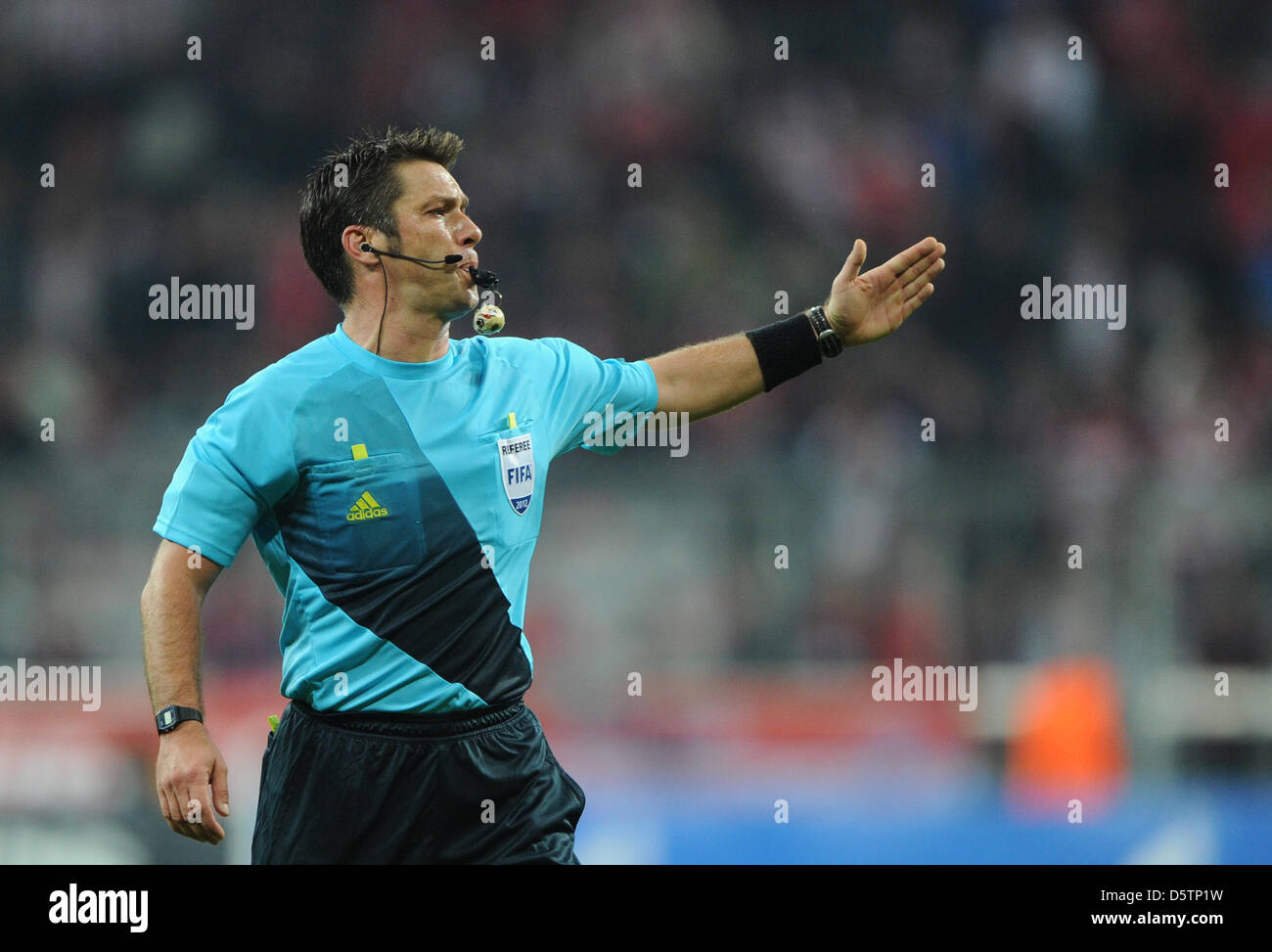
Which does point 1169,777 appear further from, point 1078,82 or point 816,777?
point 1078,82

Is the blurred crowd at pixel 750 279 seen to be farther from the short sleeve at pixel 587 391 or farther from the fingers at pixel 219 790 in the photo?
the fingers at pixel 219 790

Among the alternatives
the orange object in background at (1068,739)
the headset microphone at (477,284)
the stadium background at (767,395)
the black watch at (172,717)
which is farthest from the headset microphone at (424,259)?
the orange object in background at (1068,739)

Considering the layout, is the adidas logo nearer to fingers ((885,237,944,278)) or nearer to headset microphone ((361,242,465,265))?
headset microphone ((361,242,465,265))

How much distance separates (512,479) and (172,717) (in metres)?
1.00

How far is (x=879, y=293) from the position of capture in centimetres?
463

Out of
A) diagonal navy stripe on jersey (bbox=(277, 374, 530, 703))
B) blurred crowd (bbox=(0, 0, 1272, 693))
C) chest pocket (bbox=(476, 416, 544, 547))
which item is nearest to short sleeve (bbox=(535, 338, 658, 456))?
chest pocket (bbox=(476, 416, 544, 547))

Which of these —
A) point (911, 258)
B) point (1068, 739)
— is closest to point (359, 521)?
point (911, 258)

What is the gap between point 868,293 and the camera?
4.60 metres

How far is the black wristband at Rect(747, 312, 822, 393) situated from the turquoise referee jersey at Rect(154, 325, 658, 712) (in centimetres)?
86

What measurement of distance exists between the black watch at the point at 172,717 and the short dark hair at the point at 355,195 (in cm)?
115

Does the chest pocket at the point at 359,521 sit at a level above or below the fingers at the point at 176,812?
above

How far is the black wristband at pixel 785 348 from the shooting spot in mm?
4535

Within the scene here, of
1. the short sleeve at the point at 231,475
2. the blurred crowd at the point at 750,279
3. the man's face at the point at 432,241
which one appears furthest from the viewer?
the blurred crowd at the point at 750,279

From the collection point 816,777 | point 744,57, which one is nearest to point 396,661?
point 816,777
